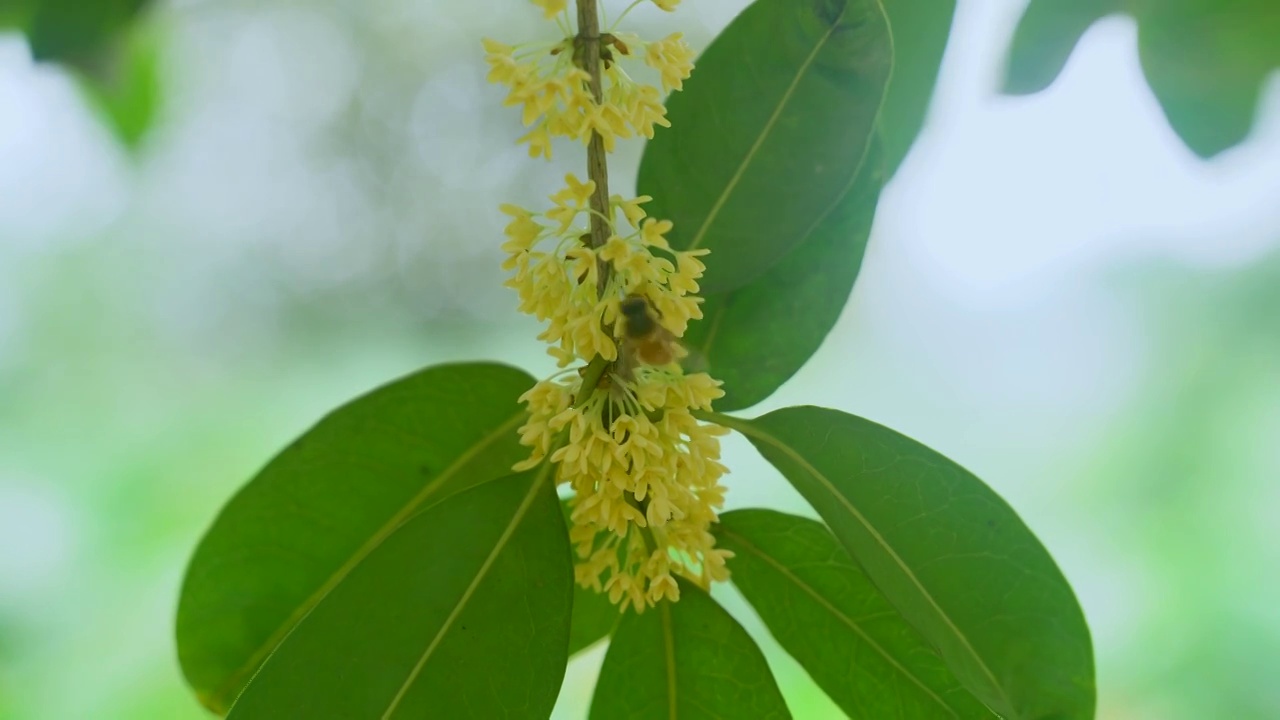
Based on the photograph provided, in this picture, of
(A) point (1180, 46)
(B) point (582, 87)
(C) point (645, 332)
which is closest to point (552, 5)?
(B) point (582, 87)

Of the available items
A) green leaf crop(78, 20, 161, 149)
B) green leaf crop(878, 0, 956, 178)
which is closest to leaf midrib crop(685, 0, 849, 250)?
green leaf crop(878, 0, 956, 178)

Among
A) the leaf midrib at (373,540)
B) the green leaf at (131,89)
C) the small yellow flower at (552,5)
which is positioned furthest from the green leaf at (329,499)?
the green leaf at (131,89)

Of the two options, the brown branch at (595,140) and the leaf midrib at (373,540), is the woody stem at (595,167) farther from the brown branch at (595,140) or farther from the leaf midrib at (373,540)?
the leaf midrib at (373,540)

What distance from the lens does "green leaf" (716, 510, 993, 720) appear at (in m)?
0.48

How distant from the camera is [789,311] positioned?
535 millimetres

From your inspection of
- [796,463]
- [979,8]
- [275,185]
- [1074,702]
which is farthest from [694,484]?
[275,185]

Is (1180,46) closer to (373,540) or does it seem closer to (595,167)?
(595,167)

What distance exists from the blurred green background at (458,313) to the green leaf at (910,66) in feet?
0.76

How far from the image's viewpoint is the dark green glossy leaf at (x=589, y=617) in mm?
553

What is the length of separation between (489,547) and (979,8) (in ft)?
2.16

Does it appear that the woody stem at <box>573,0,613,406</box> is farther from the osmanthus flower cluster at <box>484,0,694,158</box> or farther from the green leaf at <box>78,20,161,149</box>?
the green leaf at <box>78,20,161,149</box>

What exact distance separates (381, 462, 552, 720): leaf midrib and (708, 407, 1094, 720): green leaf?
0.33 feet

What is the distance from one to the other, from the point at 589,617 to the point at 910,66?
43 centimetres

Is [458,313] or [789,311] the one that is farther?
[458,313]
